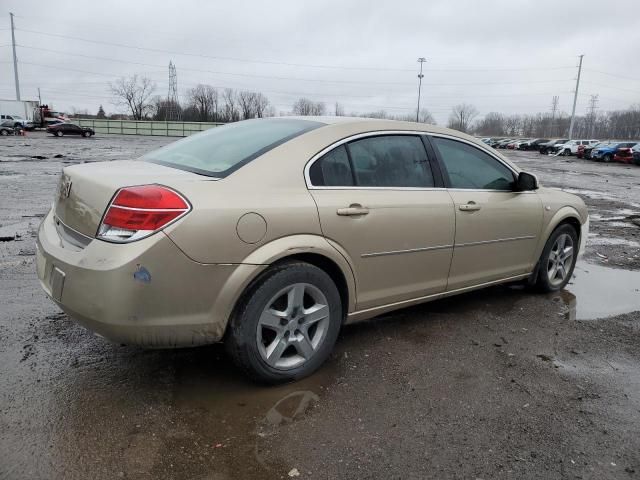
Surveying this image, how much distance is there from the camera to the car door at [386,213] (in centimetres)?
318

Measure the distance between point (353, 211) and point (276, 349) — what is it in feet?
3.23

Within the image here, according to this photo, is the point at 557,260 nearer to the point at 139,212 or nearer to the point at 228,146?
the point at 228,146

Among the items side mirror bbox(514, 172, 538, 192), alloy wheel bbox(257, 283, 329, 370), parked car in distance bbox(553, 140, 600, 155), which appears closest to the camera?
alloy wheel bbox(257, 283, 329, 370)

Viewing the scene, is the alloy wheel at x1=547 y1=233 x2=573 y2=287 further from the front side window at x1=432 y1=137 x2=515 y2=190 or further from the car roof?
Answer: the car roof

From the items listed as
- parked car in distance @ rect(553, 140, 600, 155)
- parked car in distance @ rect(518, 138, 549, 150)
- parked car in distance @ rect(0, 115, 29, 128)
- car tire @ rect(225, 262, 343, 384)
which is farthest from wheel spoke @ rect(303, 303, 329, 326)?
parked car in distance @ rect(518, 138, 549, 150)

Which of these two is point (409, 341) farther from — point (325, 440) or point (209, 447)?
point (209, 447)

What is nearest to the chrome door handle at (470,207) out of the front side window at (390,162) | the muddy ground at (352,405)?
the front side window at (390,162)

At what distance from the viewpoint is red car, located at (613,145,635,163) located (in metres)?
34.8

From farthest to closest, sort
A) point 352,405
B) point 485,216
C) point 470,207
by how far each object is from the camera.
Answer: point 485,216, point 470,207, point 352,405

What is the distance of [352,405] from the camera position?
114 inches

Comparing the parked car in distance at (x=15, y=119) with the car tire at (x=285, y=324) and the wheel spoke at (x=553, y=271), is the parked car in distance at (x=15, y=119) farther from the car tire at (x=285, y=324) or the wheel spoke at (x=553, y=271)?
the car tire at (x=285, y=324)

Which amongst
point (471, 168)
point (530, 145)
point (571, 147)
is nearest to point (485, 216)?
point (471, 168)

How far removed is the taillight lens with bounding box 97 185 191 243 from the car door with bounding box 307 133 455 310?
2.89 ft

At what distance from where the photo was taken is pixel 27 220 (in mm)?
7828
